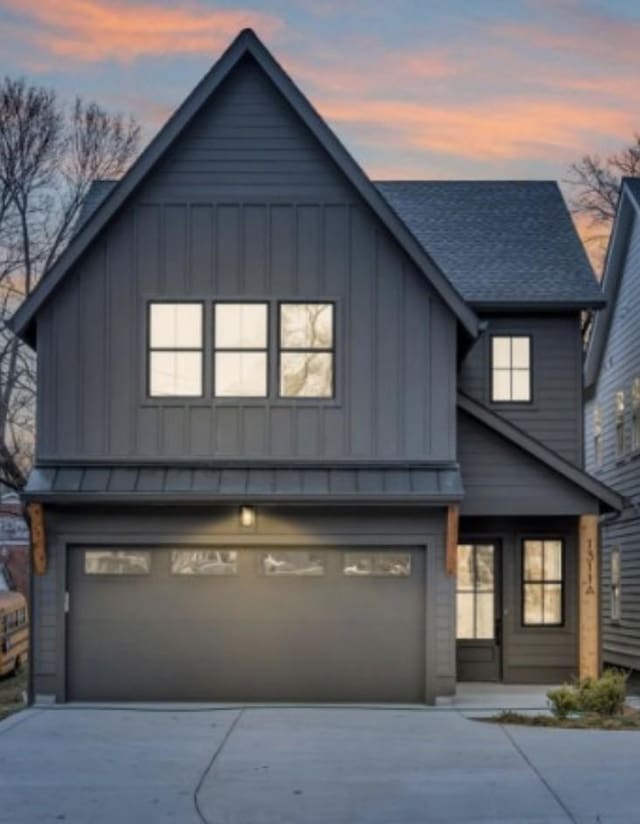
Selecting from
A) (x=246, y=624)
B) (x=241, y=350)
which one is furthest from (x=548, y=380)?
(x=246, y=624)

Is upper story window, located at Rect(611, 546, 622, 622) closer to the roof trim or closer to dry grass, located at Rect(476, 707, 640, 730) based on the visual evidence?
the roof trim

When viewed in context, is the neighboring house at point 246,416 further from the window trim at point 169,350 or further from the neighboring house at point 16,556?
the neighboring house at point 16,556

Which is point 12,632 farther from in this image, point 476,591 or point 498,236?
point 498,236

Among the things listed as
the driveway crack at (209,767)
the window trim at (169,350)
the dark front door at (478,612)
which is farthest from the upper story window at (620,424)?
the driveway crack at (209,767)

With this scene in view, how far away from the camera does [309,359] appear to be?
63.6ft

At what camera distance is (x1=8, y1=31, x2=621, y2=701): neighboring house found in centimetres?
1914

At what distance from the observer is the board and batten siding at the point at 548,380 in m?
22.9

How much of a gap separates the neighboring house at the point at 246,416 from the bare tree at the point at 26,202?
44.8 feet

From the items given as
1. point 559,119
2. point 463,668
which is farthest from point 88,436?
point 559,119

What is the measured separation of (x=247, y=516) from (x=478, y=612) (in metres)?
4.95

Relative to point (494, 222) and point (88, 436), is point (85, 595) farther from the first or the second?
point (494, 222)

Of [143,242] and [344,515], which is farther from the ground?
[143,242]

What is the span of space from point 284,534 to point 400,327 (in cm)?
318

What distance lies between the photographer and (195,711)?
1816cm
